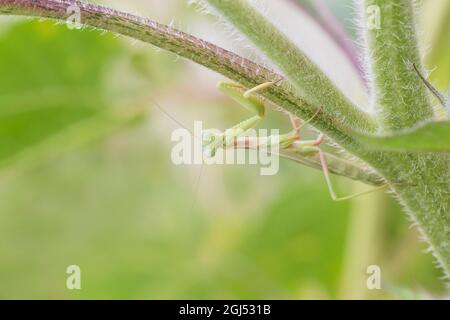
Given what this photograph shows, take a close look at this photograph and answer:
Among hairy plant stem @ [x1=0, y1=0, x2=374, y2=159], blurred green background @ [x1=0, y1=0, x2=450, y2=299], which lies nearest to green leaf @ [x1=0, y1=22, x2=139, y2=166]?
blurred green background @ [x1=0, y1=0, x2=450, y2=299]

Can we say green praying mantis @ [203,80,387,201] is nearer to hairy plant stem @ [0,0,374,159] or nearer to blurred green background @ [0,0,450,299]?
hairy plant stem @ [0,0,374,159]

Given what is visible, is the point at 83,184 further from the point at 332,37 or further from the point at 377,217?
the point at 332,37

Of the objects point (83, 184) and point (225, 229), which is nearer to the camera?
point (225, 229)

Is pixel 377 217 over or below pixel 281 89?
over

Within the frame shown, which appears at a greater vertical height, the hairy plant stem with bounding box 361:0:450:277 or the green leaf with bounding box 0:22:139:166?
the green leaf with bounding box 0:22:139:166

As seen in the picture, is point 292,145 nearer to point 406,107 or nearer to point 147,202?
point 406,107
